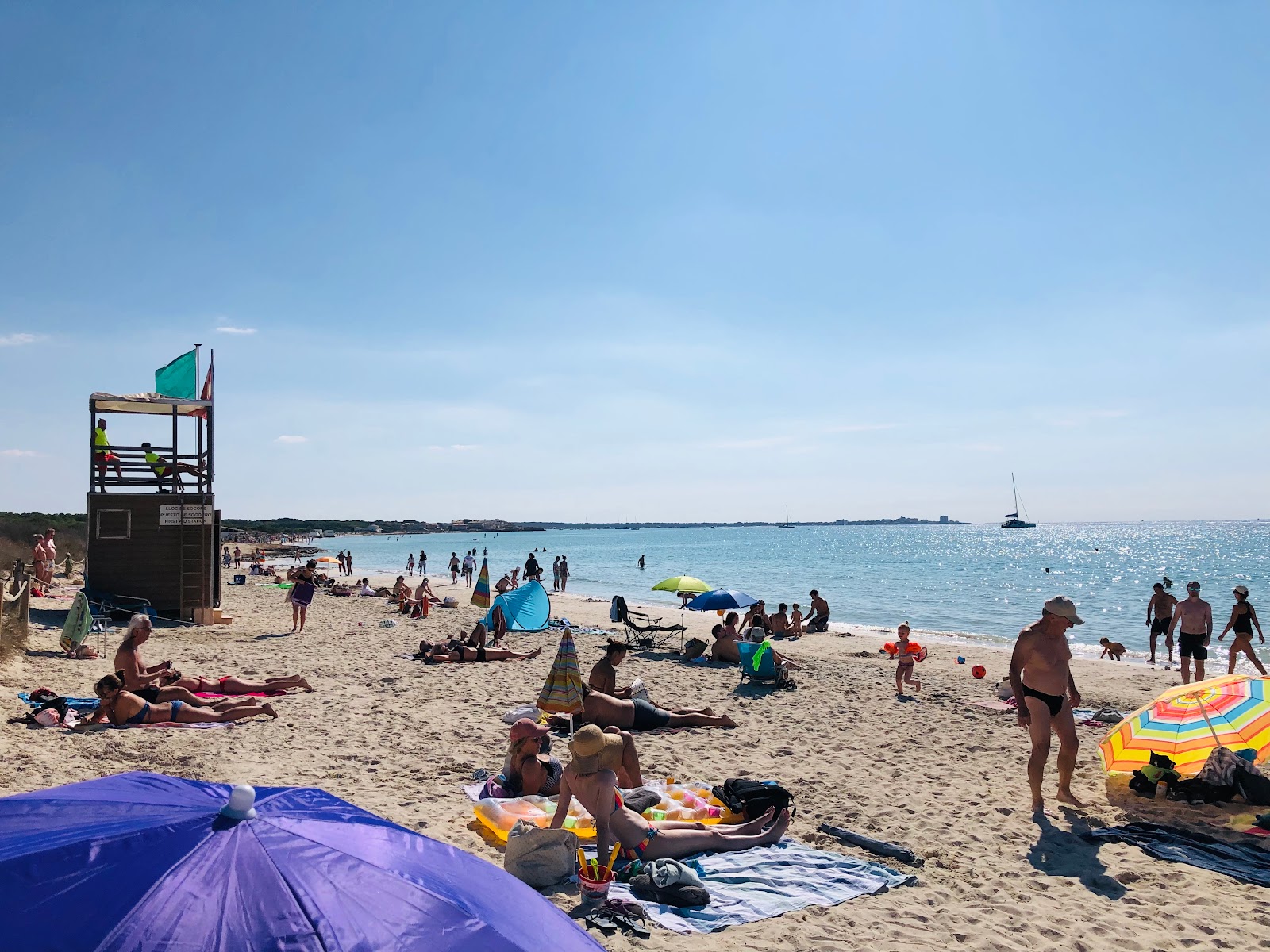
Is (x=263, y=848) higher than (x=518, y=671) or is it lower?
higher

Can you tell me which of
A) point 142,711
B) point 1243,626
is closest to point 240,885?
point 142,711

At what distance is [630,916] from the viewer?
4.12 m

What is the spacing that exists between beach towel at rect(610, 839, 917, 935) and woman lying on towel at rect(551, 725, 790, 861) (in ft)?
0.34

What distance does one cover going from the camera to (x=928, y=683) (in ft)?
38.1

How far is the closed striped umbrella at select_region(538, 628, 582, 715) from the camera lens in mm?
7656

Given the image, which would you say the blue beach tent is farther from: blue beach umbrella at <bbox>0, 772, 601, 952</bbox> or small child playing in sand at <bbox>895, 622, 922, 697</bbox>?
Answer: blue beach umbrella at <bbox>0, 772, 601, 952</bbox>

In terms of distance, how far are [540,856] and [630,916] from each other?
63 cm

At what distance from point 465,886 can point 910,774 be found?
561 centimetres

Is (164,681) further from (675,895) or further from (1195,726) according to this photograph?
(1195,726)

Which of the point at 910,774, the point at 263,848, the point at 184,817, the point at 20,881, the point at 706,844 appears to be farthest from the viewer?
the point at 910,774

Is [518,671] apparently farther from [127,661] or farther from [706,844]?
[706,844]

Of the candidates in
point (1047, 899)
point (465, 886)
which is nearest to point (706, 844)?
point (1047, 899)

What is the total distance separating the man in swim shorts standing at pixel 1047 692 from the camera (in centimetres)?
583

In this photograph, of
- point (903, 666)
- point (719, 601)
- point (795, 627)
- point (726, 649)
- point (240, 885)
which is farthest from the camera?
point (795, 627)
